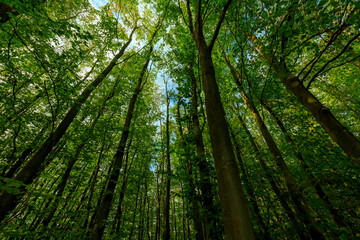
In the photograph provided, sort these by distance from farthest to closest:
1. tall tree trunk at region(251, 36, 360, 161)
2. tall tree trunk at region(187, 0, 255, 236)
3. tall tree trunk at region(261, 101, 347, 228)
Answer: tall tree trunk at region(261, 101, 347, 228)
tall tree trunk at region(251, 36, 360, 161)
tall tree trunk at region(187, 0, 255, 236)

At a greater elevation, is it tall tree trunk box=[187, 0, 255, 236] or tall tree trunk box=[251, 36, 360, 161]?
tall tree trunk box=[251, 36, 360, 161]

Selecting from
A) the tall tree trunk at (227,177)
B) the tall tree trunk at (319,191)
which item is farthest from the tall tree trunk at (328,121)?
the tall tree trunk at (227,177)

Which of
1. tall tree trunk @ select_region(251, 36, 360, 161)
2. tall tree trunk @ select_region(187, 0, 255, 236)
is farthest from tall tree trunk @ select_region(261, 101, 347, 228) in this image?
tall tree trunk @ select_region(187, 0, 255, 236)

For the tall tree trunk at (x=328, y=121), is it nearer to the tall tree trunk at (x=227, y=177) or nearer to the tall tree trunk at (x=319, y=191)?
the tall tree trunk at (x=319, y=191)

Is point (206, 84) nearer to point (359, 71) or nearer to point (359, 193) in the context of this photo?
point (359, 193)

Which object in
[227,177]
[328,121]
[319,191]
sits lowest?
[227,177]

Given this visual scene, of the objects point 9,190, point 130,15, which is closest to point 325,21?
point 9,190

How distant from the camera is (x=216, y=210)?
2947 mm

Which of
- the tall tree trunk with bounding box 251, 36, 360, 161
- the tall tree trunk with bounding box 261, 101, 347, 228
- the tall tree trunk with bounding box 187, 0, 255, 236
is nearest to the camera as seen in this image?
the tall tree trunk with bounding box 187, 0, 255, 236

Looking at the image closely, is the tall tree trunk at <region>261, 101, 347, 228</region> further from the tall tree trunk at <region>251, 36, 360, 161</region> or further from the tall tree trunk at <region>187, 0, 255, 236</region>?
the tall tree trunk at <region>187, 0, 255, 236</region>

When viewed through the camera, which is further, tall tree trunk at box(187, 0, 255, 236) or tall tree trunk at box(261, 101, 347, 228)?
tall tree trunk at box(261, 101, 347, 228)

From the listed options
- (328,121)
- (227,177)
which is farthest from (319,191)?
(227,177)

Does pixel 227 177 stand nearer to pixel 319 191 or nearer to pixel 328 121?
pixel 328 121

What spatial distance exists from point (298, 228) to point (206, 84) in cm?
404
